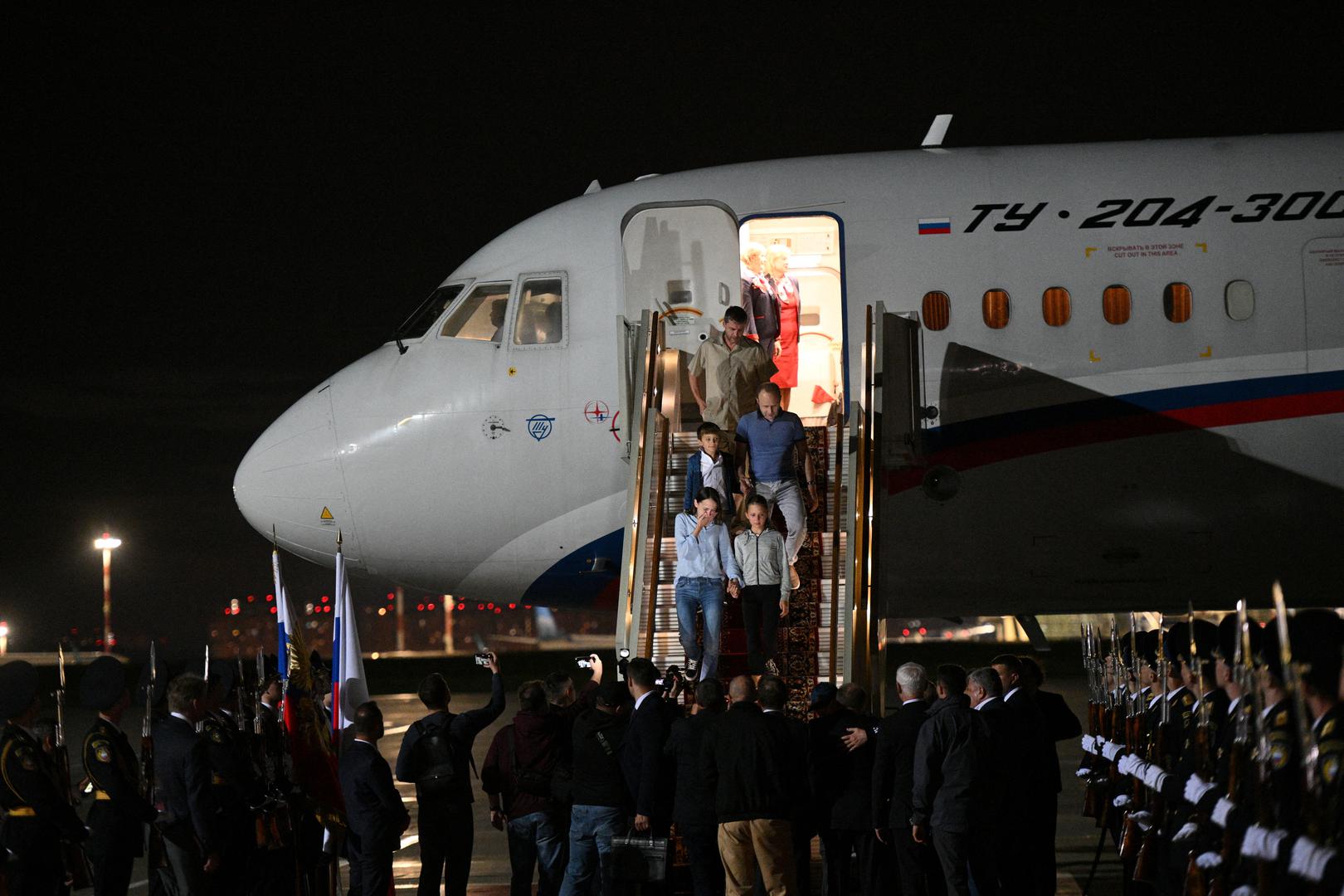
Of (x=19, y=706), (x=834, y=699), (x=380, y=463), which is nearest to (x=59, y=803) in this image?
(x=19, y=706)

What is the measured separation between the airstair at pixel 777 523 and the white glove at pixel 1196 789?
4.15 meters

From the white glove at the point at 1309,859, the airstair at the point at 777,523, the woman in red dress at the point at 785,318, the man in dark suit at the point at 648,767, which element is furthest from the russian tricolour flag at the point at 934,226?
the white glove at the point at 1309,859

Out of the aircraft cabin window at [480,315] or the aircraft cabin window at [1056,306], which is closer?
the aircraft cabin window at [1056,306]

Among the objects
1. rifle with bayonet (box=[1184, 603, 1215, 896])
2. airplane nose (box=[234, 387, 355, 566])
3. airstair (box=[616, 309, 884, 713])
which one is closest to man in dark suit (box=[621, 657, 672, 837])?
airstair (box=[616, 309, 884, 713])

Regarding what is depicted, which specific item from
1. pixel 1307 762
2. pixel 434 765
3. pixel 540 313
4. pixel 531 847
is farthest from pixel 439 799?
pixel 540 313

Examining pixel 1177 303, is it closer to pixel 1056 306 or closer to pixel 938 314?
pixel 1056 306

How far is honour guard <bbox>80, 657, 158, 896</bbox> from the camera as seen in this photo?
7621 millimetres

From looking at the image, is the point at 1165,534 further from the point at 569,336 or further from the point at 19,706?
the point at 19,706

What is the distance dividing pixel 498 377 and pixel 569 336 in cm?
78

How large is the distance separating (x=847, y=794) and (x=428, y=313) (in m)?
7.38

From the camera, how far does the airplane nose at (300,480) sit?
43.4 ft

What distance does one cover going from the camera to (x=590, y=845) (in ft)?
26.4

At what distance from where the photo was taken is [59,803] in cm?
736

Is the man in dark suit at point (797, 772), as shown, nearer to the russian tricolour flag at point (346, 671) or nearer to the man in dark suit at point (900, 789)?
the man in dark suit at point (900, 789)
